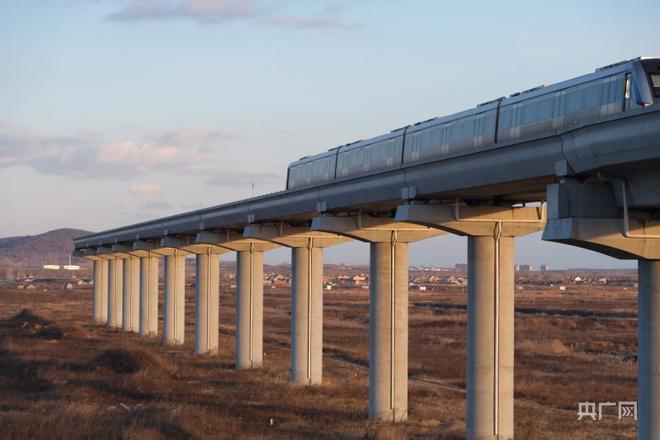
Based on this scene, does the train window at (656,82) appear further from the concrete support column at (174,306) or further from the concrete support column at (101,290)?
the concrete support column at (101,290)

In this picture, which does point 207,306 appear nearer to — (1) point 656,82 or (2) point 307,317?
(2) point 307,317

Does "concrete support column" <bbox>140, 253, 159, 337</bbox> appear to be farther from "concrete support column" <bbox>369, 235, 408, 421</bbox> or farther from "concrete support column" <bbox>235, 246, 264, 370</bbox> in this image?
"concrete support column" <bbox>369, 235, 408, 421</bbox>

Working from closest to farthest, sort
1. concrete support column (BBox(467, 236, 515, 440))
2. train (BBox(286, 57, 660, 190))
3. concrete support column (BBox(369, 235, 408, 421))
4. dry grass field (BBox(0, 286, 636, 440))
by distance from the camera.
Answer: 1. train (BBox(286, 57, 660, 190))
2. concrete support column (BBox(467, 236, 515, 440))
3. dry grass field (BBox(0, 286, 636, 440))
4. concrete support column (BBox(369, 235, 408, 421))

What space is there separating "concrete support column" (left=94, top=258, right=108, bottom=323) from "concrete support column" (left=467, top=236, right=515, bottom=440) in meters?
64.7

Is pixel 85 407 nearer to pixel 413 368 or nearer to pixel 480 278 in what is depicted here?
pixel 480 278

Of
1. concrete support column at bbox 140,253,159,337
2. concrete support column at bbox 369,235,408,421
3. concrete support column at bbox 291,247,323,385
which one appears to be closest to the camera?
concrete support column at bbox 369,235,408,421

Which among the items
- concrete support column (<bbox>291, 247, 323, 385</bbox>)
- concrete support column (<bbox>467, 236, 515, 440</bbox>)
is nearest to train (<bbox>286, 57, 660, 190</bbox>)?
concrete support column (<bbox>467, 236, 515, 440</bbox>)

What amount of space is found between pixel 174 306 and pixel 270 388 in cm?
2509

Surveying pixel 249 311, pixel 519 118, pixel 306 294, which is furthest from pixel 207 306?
pixel 519 118

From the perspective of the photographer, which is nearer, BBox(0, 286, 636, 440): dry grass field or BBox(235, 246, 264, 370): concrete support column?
BBox(0, 286, 636, 440): dry grass field

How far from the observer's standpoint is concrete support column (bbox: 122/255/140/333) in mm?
77250

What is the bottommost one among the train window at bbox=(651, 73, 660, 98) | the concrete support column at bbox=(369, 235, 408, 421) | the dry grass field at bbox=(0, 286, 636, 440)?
the dry grass field at bbox=(0, 286, 636, 440)

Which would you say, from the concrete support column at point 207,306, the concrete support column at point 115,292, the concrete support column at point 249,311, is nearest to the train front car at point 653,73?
the concrete support column at point 249,311

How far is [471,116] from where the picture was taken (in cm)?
2797
